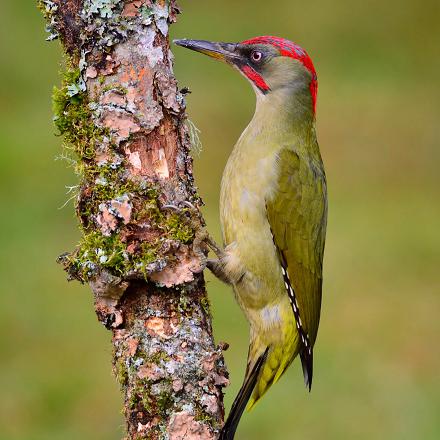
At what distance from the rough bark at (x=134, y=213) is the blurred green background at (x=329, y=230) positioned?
244 centimetres

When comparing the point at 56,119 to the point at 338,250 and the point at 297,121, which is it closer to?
the point at 297,121

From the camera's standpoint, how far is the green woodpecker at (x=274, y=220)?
4.51 m

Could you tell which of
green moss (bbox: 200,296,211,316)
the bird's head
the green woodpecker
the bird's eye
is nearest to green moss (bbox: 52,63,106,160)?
green moss (bbox: 200,296,211,316)

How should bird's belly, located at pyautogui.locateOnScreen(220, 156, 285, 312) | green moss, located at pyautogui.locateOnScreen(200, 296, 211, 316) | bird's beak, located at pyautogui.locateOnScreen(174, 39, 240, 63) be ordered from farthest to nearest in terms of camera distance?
bird's beak, located at pyautogui.locateOnScreen(174, 39, 240, 63), bird's belly, located at pyautogui.locateOnScreen(220, 156, 285, 312), green moss, located at pyautogui.locateOnScreen(200, 296, 211, 316)

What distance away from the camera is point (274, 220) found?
453 centimetres

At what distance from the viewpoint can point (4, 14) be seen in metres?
12.8

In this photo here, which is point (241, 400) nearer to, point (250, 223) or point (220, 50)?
point (250, 223)

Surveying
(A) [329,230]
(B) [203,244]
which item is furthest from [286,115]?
(A) [329,230]

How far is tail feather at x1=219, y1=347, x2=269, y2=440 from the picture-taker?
3767 mm

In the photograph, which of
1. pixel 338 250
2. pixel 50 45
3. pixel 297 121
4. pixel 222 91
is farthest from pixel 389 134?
pixel 297 121

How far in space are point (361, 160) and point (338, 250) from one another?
2010 mm

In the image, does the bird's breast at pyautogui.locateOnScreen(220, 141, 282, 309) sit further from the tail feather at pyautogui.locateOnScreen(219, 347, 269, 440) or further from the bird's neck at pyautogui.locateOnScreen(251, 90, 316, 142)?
the tail feather at pyautogui.locateOnScreen(219, 347, 269, 440)

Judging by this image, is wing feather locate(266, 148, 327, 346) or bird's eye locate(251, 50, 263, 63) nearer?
wing feather locate(266, 148, 327, 346)

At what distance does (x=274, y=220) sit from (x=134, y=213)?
3.35ft
